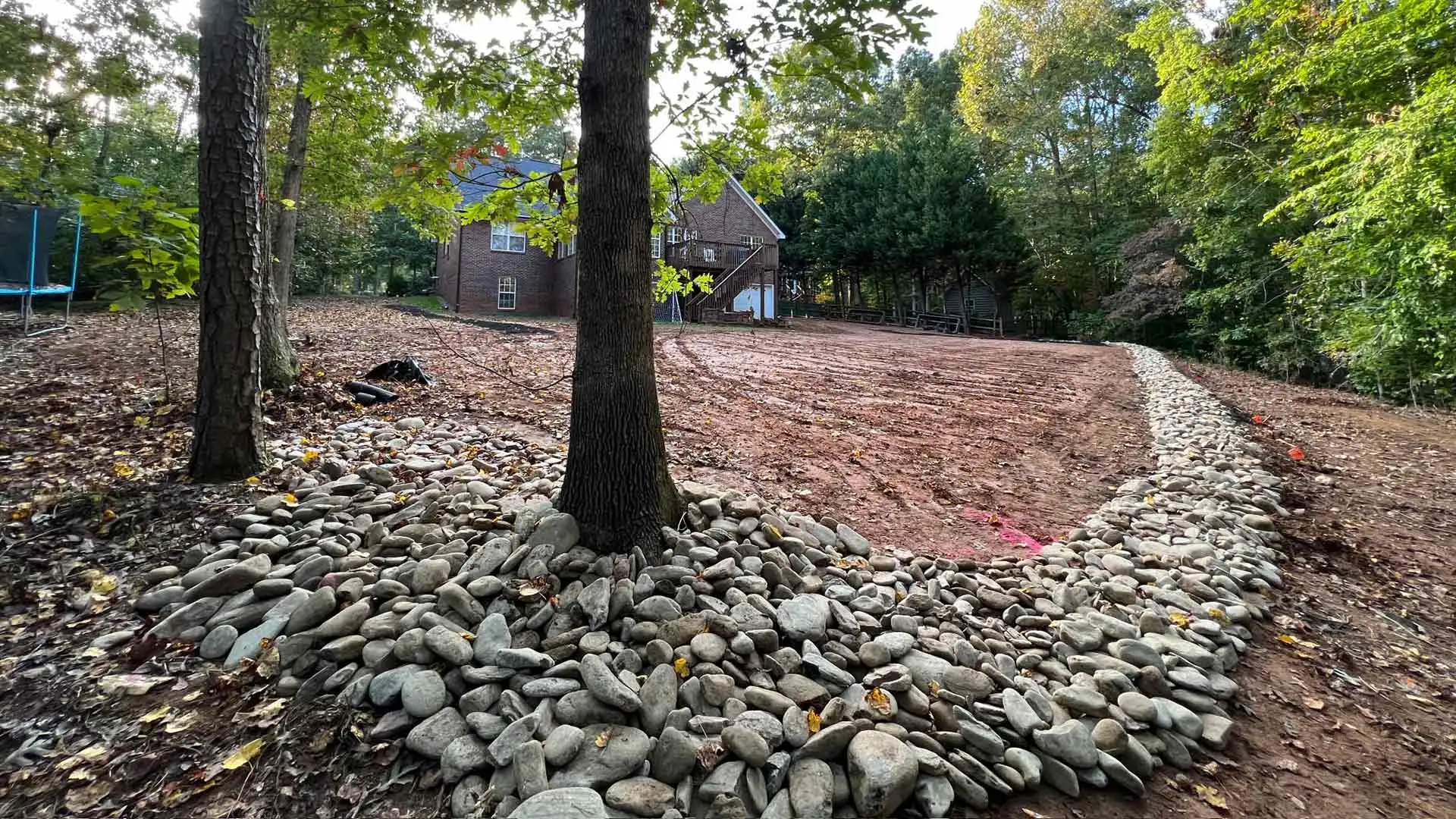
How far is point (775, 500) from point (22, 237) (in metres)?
9.21

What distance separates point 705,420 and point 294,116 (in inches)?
211

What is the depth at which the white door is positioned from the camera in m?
23.1

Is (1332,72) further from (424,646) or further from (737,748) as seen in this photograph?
(424,646)

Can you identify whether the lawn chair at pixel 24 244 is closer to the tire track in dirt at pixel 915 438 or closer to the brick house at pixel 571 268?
the tire track in dirt at pixel 915 438

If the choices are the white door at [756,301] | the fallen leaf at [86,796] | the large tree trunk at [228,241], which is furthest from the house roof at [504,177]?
the white door at [756,301]

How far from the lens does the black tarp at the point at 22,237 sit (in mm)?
6656

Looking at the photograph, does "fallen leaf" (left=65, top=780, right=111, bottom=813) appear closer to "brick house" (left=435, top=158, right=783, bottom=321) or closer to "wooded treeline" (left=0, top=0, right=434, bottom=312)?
"wooded treeline" (left=0, top=0, right=434, bottom=312)

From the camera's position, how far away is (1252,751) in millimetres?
1979

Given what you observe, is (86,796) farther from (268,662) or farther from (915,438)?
(915,438)

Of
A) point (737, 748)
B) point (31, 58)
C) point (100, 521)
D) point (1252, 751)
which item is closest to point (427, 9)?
point (100, 521)

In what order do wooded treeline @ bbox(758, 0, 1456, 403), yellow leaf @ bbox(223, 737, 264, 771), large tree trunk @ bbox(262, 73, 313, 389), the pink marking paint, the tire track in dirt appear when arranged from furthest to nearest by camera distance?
wooded treeline @ bbox(758, 0, 1456, 403) → large tree trunk @ bbox(262, 73, 313, 389) → the tire track in dirt → the pink marking paint → yellow leaf @ bbox(223, 737, 264, 771)

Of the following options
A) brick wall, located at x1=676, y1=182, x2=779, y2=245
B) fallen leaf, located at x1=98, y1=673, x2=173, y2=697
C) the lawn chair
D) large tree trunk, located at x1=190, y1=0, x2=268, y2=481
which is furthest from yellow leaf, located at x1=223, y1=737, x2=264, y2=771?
brick wall, located at x1=676, y1=182, x2=779, y2=245

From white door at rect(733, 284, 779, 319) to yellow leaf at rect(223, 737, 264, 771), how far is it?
21.9 m

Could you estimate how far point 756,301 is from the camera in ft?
76.6
